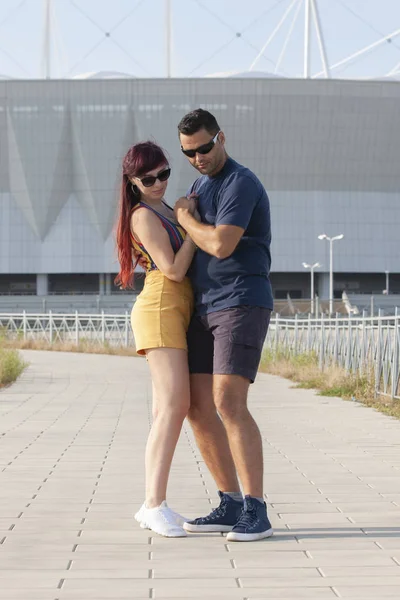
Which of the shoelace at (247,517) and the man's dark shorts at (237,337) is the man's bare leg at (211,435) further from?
the shoelace at (247,517)

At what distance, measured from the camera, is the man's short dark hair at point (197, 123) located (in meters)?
5.50

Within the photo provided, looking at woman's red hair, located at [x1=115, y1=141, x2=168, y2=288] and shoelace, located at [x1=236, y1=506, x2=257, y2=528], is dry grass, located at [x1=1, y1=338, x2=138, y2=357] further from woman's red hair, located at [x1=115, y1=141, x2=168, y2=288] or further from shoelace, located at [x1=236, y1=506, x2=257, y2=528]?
shoelace, located at [x1=236, y1=506, x2=257, y2=528]

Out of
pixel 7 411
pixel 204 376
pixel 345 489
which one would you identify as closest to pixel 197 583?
pixel 204 376

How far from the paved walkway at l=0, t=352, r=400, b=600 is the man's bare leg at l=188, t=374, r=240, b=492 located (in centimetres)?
36

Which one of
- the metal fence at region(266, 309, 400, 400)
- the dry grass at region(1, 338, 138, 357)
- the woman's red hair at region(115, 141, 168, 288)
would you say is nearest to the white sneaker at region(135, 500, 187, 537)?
the woman's red hair at region(115, 141, 168, 288)

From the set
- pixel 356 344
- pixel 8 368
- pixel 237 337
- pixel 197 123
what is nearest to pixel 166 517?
pixel 237 337

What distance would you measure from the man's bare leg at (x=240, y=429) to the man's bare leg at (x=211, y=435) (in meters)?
0.25

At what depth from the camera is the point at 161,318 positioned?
559 cm

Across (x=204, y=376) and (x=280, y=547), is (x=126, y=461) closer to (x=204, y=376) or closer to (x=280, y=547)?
(x=204, y=376)

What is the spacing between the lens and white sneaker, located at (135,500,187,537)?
5.36 meters

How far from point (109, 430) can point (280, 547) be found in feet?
19.2

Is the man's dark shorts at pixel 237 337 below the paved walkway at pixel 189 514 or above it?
above

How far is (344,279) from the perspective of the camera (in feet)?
287

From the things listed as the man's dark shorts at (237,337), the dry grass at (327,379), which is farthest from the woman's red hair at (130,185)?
the dry grass at (327,379)
